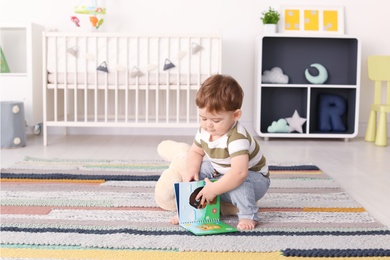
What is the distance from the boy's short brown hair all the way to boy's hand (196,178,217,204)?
0.19 m

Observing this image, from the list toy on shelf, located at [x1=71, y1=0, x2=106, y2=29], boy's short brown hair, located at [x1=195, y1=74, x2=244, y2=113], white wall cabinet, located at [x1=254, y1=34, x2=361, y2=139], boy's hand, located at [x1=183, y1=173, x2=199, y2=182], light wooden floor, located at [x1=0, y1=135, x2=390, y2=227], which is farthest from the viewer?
white wall cabinet, located at [x1=254, y1=34, x2=361, y2=139]

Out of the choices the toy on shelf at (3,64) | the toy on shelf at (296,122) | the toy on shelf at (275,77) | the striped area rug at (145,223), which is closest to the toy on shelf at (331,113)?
the toy on shelf at (296,122)

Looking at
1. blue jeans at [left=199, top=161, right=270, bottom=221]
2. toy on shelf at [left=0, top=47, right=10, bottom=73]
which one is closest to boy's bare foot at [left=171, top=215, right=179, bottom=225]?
blue jeans at [left=199, top=161, right=270, bottom=221]

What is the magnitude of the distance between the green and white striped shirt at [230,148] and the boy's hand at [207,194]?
7 cm

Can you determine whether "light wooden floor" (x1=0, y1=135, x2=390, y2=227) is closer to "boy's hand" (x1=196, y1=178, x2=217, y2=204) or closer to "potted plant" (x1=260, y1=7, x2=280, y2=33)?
"boy's hand" (x1=196, y1=178, x2=217, y2=204)

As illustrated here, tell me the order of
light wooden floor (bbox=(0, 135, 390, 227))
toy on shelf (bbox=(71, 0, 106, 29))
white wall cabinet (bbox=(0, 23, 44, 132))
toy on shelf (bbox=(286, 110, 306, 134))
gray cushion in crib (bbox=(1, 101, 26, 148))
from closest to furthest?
light wooden floor (bbox=(0, 135, 390, 227)) < gray cushion in crib (bbox=(1, 101, 26, 148)) < white wall cabinet (bbox=(0, 23, 44, 132)) < toy on shelf (bbox=(71, 0, 106, 29)) < toy on shelf (bbox=(286, 110, 306, 134))

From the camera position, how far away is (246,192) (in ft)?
4.65

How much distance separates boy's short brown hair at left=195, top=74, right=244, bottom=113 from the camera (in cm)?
135

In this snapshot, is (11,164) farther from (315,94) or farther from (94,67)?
(315,94)

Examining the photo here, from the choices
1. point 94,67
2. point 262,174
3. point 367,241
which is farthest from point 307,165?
point 94,67

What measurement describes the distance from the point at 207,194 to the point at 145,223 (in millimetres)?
177

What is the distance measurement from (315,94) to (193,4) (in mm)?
946

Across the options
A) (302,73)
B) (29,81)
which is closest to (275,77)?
(302,73)

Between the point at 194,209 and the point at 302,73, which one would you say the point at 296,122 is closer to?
the point at 302,73
